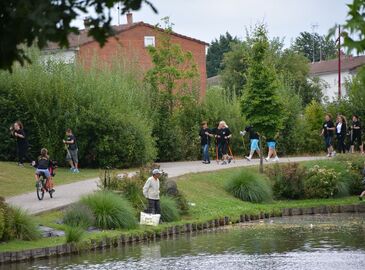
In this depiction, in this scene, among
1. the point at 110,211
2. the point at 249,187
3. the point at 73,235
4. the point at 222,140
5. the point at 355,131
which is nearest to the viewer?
the point at 73,235

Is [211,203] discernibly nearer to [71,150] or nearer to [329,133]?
[71,150]

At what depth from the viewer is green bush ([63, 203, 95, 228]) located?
898 inches

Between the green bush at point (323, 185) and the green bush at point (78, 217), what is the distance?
13.4 m

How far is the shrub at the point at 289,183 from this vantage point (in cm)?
3420

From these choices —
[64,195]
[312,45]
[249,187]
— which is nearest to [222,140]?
[249,187]

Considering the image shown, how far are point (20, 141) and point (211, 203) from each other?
37.2 feet

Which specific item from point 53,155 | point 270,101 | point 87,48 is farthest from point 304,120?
point 87,48

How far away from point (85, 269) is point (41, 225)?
4.65 m

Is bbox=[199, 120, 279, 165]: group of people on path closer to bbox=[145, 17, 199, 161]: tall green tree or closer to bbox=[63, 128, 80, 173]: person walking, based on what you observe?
bbox=[145, 17, 199, 161]: tall green tree

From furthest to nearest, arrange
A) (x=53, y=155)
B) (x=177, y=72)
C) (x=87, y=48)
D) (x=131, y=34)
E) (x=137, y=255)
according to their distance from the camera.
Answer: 1. (x=131, y=34)
2. (x=87, y=48)
3. (x=177, y=72)
4. (x=53, y=155)
5. (x=137, y=255)

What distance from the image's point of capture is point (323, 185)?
112ft

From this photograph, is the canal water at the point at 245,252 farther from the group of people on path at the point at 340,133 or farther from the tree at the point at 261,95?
the group of people on path at the point at 340,133

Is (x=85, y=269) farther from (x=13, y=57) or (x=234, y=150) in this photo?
(x=234, y=150)

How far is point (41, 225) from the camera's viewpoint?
2203 cm
